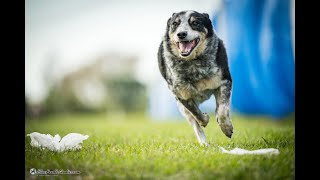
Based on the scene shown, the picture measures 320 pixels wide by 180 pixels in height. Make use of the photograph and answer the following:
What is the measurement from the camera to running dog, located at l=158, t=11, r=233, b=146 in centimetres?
504

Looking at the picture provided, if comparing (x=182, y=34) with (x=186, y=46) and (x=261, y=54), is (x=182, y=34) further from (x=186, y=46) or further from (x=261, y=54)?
(x=261, y=54)

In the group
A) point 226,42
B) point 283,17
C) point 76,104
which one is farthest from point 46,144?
point 283,17

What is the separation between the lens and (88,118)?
7465mm

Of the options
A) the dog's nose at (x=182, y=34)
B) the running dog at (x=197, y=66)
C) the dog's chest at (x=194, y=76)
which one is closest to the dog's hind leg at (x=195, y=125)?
the running dog at (x=197, y=66)

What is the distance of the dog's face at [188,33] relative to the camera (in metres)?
4.96

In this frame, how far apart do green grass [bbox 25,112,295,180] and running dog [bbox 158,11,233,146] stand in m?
0.46

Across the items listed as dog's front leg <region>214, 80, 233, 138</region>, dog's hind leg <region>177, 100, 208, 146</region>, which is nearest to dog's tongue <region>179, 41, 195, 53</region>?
dog's front leg <region>214, 80, 233, 138</region>

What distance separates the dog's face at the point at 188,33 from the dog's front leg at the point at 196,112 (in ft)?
1.74

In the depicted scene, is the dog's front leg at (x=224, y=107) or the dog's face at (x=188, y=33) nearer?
the dog's face at (x=188, y=33)

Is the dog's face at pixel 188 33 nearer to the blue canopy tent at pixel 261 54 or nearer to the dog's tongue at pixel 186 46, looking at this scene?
the dog's tongue at pixel 186 46

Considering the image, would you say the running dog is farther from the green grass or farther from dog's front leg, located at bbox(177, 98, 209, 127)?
the green grass

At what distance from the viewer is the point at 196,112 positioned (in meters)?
5.25

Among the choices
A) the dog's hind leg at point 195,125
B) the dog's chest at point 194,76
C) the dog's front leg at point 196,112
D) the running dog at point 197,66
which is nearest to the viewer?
the running dog at point 197,66

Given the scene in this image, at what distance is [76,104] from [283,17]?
3385mm
